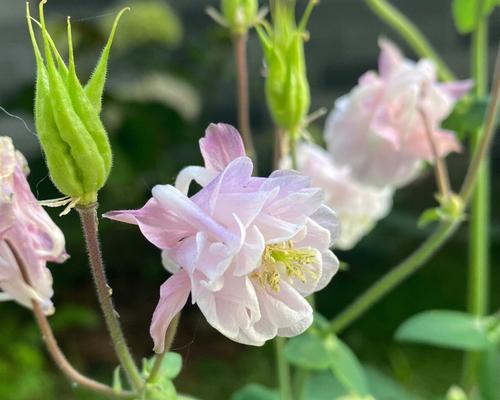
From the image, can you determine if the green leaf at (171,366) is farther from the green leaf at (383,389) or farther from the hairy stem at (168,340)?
the green leaf at (383,389)

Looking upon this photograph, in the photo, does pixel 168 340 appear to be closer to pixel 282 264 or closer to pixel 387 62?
pixel 282 264

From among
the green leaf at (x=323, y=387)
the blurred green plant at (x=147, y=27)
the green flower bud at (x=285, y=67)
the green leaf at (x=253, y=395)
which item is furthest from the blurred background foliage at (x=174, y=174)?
the green flower bud at (x=285, y=67)

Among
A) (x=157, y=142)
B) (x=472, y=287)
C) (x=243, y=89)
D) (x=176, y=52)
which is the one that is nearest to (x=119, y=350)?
(x=243, y=89)

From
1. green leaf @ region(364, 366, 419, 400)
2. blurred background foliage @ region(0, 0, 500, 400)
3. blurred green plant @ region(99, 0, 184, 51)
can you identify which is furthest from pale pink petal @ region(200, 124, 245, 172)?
blurred green plant @ region(99, 0, 184, 51)

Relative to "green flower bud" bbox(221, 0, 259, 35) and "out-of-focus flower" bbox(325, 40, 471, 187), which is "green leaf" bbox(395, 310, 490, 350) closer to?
"out-of-focus flower" bbox(325, 40, 471, 187)

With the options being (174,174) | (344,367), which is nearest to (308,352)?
(344,367)
